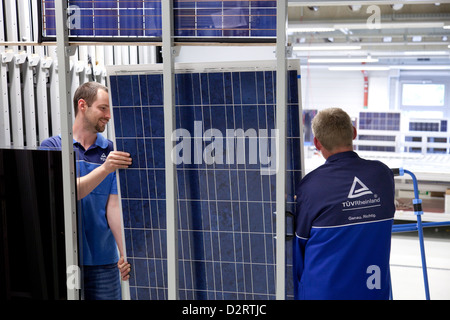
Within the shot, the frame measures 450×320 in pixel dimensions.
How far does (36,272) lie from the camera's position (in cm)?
287

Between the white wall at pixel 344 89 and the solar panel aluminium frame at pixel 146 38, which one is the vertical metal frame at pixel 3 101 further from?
the white wall at pixel 344 89

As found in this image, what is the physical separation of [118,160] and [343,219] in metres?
1.26

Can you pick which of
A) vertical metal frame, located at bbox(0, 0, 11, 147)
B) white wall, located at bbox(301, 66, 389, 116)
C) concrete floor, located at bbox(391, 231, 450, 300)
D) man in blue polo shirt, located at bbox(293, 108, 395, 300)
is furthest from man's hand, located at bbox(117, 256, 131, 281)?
white wall, located at bbox(301, 66, 389, 116)

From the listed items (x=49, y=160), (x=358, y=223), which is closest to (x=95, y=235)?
(x=49, y=160)

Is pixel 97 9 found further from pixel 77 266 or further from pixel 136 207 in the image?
pixel 77 266

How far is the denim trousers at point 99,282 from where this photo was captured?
2973 millimetres

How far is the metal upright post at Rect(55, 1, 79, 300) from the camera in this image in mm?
2545

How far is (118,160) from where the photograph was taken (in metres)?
2.67

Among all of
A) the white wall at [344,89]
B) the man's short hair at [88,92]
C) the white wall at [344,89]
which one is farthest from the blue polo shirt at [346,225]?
the white wall at [344,89]

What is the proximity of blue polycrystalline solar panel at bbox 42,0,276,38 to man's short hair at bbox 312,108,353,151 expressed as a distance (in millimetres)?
506

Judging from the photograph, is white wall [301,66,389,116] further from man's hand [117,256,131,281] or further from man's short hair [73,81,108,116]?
man's hand [117,256,131,281]

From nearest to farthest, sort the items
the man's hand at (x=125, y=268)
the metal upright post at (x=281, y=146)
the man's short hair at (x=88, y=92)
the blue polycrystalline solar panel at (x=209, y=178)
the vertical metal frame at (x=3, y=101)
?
the metal upright post at (x=281, y=146) < the blue polycrystalline solar panel at (x=209, y=178) < the man's hand at (x=125, y=268) < the man's short hair at (x=88, y=92) < the vertical metal frame at (x=3, y=101)

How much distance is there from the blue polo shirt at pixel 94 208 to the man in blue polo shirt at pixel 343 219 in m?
1.22
